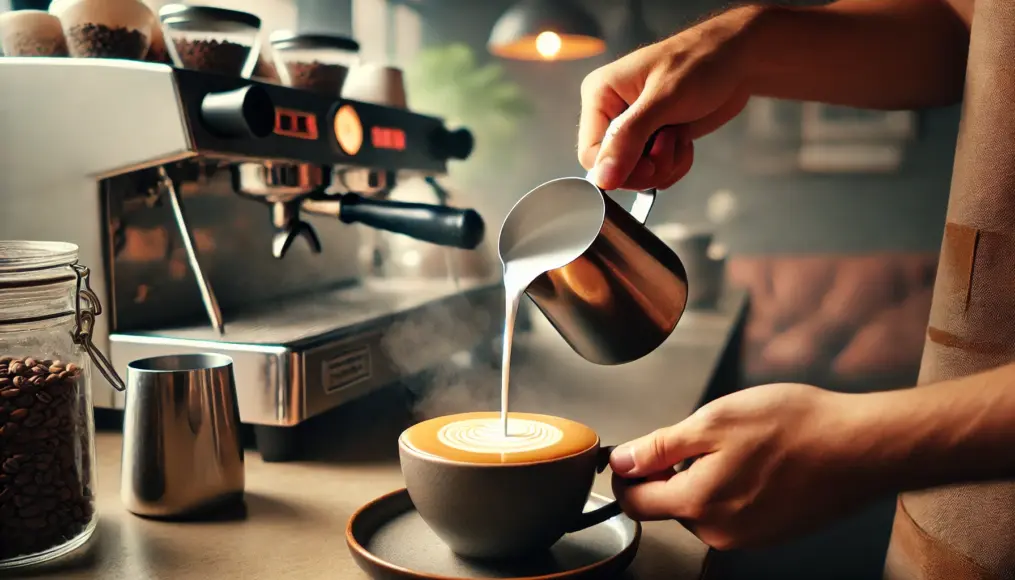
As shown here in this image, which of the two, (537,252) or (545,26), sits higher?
(545,26)

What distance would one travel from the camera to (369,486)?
74cm

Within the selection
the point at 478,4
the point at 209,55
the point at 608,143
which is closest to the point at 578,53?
the point at 478,4

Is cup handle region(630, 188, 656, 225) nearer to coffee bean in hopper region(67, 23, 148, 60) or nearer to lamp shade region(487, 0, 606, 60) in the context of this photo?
coffee bean in hopper region(67, 23, 148, 60)

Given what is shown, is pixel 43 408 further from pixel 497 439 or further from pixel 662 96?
pixel 662 96

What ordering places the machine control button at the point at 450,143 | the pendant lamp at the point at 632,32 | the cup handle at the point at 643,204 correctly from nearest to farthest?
the cup handle at the point at 643,204 → the machine control button at the point at 450,143 → the pendant lamp at the point at 632,32

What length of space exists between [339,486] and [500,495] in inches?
11.3

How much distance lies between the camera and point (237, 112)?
2.50ft

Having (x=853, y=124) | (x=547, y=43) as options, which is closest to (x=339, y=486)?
(x=547, y=43)

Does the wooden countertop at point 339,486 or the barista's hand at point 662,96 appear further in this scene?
the barista's hand at point 662,96

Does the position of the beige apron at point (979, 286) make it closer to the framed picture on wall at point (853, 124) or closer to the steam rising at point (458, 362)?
the steam rising at point (458, 362)

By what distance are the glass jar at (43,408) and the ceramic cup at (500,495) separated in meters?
0.26

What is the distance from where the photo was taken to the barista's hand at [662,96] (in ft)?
2.26

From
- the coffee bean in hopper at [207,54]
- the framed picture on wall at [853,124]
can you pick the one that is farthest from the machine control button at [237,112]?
the framed picture on wall at [853,124]

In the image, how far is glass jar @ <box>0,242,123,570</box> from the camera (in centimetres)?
56
